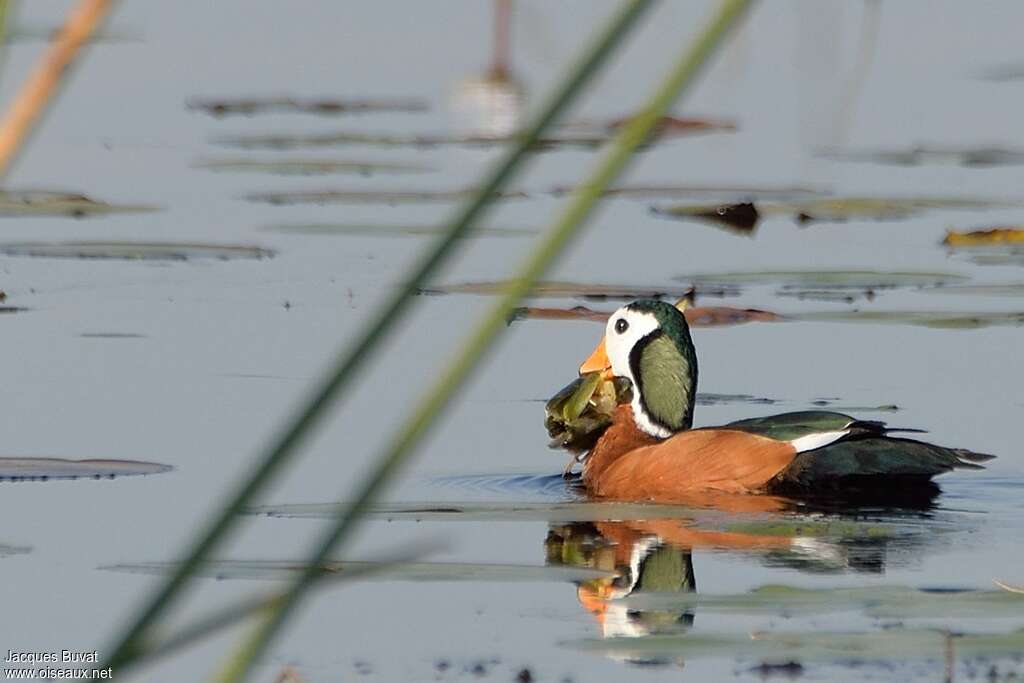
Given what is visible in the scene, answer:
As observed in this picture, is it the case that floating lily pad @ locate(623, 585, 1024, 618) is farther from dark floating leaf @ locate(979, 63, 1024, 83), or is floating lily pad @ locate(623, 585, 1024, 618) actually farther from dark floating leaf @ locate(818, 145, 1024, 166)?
dark floating leaf @ locate(979, 63, 1024, 83)

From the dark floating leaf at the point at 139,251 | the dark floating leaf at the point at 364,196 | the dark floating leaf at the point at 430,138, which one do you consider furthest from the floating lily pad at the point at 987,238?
the dark floating leaf at the point at 139,251

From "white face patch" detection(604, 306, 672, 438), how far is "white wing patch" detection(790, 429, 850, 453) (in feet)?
3.73

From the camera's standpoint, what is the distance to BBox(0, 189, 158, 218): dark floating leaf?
12.7m

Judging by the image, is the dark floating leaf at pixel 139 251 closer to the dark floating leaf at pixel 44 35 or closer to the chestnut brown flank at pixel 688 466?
the dark floating leaf at pixel 44 35

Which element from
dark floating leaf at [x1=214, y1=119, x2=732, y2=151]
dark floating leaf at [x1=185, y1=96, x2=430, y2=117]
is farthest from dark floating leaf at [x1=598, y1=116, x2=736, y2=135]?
dark floating leaf at [x1=185, y1=96, x2=430, y2=117]

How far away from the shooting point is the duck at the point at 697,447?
25.2 feet

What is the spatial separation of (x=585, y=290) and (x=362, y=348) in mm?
9544

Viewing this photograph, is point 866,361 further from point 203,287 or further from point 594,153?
point 594,153

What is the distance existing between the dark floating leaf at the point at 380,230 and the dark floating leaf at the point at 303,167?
1591mm

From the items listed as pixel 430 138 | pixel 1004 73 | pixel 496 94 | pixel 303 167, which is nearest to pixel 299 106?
pixel 430 138

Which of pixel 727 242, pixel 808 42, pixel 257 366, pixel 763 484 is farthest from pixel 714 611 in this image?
pixel 808 42

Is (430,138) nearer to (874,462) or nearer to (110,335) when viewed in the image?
(110,335)

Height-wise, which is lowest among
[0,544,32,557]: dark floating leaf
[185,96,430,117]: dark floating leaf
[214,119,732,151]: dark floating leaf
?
[0,544,32,557]: dark floating leaf

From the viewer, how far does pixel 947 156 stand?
47.8ft
